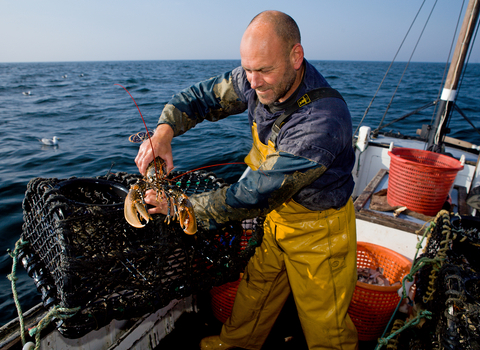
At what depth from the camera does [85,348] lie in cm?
206

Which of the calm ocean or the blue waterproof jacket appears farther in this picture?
the calm ocean

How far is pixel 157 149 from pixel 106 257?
2.58 ft

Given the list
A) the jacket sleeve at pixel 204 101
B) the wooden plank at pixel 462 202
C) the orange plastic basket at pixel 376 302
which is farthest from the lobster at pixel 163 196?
the wooden plank at pixel 462 202

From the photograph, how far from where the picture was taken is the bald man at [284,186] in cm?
160

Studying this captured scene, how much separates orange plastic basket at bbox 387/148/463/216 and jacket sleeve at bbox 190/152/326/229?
2.51 m

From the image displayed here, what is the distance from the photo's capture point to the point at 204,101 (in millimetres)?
2361

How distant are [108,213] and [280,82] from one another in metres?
1.20

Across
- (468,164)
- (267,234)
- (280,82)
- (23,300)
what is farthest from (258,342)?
(468,164)

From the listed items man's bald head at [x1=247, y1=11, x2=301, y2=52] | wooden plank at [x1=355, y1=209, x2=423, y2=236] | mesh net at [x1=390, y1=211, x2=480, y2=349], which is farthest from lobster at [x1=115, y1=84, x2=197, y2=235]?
wooden plank at [x1=355, y1=209, x2=423, y2=236]

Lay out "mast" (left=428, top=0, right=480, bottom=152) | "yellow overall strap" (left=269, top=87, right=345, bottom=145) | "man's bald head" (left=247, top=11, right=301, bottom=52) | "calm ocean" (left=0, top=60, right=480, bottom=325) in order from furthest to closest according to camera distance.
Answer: "calm ocean" (left=0, top=60, right=480, bottom=325) < "mast" (left=428, top=0, right=480, bottom=152) < "yellow overall strap" (left=269, top=87, right=345, bottom=145) < "man's bald head" (left=247, top=11, right=301, bottom=52)

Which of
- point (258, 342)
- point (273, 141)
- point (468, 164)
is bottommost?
point (258, 342)

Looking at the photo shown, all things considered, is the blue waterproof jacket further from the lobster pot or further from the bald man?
the lobster pot

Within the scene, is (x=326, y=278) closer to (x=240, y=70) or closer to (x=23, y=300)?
(x=240, y=70)

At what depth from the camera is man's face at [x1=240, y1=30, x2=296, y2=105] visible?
5.31 ft
